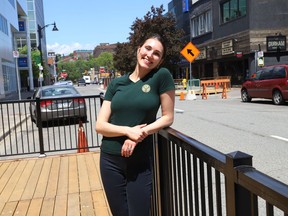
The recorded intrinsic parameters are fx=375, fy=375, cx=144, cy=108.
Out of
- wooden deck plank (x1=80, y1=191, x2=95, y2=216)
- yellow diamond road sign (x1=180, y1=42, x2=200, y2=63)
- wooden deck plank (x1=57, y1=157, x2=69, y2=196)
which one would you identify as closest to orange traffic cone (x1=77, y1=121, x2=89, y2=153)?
wooden deck plank (x1=57, y1=157, x2=69, y2=196)

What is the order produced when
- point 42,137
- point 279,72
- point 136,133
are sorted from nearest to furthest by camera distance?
1. point 136,133
2. point 42,137
3. point 279,72

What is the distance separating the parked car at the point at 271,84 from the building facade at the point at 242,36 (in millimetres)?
10358

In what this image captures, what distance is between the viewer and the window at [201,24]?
141ft

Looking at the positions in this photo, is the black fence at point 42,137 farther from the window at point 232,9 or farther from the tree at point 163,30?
the tree at point 163,30

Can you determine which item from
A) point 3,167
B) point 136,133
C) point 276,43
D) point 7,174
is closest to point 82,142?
point 3,167

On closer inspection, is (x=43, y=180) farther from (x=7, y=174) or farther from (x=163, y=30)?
(x=163, y=30)

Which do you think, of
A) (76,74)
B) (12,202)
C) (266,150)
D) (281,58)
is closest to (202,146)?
(12,202)

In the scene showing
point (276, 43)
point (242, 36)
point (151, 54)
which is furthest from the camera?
point (242, 36)

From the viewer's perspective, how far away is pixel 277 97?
59.2 feet

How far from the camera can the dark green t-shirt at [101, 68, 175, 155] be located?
8.81ft

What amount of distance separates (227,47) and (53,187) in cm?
3366

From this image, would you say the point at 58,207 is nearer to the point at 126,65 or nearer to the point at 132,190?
the point at 132,190

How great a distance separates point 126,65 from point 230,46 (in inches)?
652

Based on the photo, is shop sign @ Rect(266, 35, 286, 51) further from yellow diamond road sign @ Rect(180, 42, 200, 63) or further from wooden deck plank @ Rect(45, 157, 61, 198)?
wooden deck plank @ Rect(45, 157, 61, 198)
